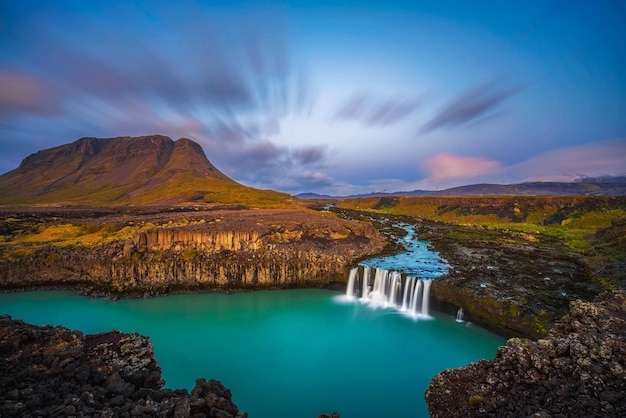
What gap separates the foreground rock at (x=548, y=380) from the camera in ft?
27.7

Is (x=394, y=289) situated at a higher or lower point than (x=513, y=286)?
lower

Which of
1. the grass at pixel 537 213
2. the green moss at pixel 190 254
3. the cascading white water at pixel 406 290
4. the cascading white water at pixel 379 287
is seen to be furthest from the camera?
the grass at pixel 537 213

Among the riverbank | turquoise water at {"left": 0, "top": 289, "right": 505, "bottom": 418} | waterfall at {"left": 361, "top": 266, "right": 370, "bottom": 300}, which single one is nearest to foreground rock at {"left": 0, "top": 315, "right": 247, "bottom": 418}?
turquoise water at {"left": 0, "top": 289, "right": 505, "bottom": 418}

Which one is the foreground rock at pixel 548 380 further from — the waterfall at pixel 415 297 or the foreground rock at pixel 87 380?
the waterfall at pixel 415 297

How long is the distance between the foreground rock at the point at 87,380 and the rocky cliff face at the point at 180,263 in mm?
16962

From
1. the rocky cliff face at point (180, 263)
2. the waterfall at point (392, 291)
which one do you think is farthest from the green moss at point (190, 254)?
the waterfall at point (392, 291)

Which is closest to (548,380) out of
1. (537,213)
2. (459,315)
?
(459,315)

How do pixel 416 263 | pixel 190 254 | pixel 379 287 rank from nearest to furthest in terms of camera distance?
1. pixel 379 287
2. pixel 190 254
3. pixel 416 263

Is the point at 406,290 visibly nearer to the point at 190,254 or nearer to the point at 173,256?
the point at 190,254

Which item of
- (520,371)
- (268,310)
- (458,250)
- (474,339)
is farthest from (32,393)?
(458,250)

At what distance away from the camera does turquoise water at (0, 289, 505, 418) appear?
1588 cm

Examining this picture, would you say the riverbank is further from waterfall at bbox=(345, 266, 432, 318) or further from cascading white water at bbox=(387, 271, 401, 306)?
cascading white water at bbox=(387, 271, 401, 306)

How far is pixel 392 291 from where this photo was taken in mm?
28109

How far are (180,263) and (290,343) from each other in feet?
54.8
